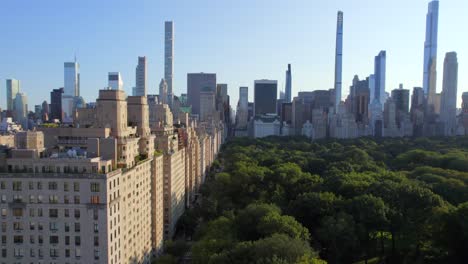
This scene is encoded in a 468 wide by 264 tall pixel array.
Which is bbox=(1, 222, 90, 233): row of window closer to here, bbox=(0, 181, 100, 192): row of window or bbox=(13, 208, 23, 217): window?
bbox=(13, 208, 23, 217): window

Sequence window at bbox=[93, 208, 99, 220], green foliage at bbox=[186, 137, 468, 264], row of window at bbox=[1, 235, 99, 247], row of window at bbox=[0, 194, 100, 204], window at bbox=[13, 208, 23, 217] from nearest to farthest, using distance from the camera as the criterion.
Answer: window at bbox=[93, 208, 99, 220] → row of window at bbox=[0, 194, 100, 204] → row of window at bbox=[1, 235, 99, 247] → window at bbox=[13, 208, 23, 217] → green foliage at bbox=[186, 137, 468, 264]

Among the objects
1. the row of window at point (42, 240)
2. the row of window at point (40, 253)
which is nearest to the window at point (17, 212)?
the row of window at point (42, 240)

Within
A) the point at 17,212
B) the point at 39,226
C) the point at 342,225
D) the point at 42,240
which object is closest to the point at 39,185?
the point at 17,212

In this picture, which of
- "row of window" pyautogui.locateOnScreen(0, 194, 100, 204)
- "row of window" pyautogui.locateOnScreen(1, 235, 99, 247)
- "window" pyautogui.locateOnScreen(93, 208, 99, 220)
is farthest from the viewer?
"row of window" pyautogui.locateOnScreen(1, 235, 99, 247)

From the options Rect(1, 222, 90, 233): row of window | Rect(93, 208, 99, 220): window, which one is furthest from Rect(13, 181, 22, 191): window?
Rect(93, 208, 99, 220): window

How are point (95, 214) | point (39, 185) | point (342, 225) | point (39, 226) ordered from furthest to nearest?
point (342, 225)
point (39, 226)
point (39, 185)
point (95, 214)

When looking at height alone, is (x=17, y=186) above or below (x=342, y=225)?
above

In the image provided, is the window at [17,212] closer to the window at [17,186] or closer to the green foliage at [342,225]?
the window at [17,186]

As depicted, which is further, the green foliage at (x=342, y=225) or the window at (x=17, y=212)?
the green foliage at (x=342, y=225)

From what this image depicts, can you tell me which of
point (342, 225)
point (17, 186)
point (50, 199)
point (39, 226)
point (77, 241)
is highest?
point (17, 186)

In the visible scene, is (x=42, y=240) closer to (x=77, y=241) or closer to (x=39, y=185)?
(x=77, y=241)

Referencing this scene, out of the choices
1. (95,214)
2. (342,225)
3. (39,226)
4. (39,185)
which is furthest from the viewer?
(342,225)

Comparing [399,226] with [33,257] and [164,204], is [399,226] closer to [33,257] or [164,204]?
[164,204]
